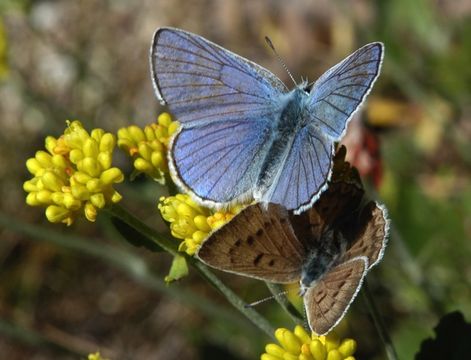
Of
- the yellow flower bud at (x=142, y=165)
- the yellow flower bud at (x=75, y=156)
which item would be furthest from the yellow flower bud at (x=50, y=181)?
the yellow flower bud at (x=142, y=165)

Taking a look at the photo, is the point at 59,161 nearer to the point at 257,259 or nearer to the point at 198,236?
the point at 198,236

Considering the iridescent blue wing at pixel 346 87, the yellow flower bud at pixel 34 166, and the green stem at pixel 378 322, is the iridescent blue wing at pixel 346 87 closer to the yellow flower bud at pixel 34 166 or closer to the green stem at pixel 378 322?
the green stem at pixel 378 322

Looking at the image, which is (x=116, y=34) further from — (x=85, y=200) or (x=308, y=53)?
(x=85, y=200)

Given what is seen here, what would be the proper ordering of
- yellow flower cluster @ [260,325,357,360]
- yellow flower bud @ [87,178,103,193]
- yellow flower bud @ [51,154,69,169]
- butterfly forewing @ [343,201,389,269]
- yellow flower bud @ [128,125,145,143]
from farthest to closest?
yellow flower bud @ [128,125,145,143] < yellow flower bud @ [51,154,69,169] < yellow flower bud @ [87,178,103,193] < yellow flower cluster @ [260,325,357,360] < butterfly forewing @ [343,201,389,269]

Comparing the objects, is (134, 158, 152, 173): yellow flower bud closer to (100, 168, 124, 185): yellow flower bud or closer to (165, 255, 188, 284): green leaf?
(100, 168, 124, 185): yellow flower bud

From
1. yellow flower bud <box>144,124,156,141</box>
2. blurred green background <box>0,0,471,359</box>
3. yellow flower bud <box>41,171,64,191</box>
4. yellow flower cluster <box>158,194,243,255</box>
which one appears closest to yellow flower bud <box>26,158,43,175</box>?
yellow flower bud <box>41,171,64,191</box>

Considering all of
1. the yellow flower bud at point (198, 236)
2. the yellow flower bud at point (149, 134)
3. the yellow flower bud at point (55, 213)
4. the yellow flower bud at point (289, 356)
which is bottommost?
the yellow flower bud at point (55, 213)
